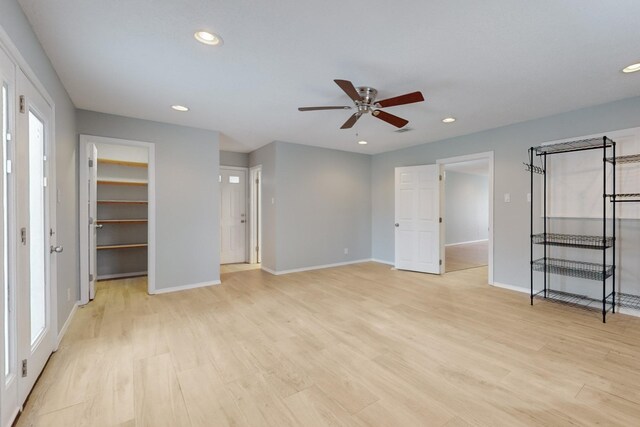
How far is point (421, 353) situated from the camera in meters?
2.39

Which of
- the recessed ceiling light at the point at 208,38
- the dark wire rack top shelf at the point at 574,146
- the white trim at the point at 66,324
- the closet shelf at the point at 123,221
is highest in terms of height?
the recessed ceiling light at the point at 208,38

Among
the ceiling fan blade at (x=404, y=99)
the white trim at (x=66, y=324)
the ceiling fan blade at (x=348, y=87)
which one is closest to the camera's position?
the ceiling fan blade at (x=348, y=87)

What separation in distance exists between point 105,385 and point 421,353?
2.37m

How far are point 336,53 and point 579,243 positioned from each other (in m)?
3.67

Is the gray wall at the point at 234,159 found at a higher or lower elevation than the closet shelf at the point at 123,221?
higher

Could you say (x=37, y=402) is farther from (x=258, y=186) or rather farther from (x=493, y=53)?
(x=258, y=186)

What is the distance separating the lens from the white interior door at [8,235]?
151 cm

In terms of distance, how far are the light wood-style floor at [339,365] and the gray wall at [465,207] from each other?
569 centimetres

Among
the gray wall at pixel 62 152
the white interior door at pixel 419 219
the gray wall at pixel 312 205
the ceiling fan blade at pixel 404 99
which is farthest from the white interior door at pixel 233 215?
the ceiling fan blade at pixel 404 99

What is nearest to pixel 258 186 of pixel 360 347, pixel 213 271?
pixel 213 271

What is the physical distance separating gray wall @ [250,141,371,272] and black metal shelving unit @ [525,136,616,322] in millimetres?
3144

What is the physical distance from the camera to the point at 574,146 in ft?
11.8

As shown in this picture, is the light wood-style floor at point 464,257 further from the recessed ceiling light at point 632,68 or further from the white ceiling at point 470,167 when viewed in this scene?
the recessed ceiling light at point 632,68

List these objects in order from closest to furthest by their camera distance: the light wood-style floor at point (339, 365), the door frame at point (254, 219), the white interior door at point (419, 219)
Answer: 1. the light wood-style floor at point (339, 365)
2. the white interior door at point (419, 219)
3. the door frame at point (254, 219)
